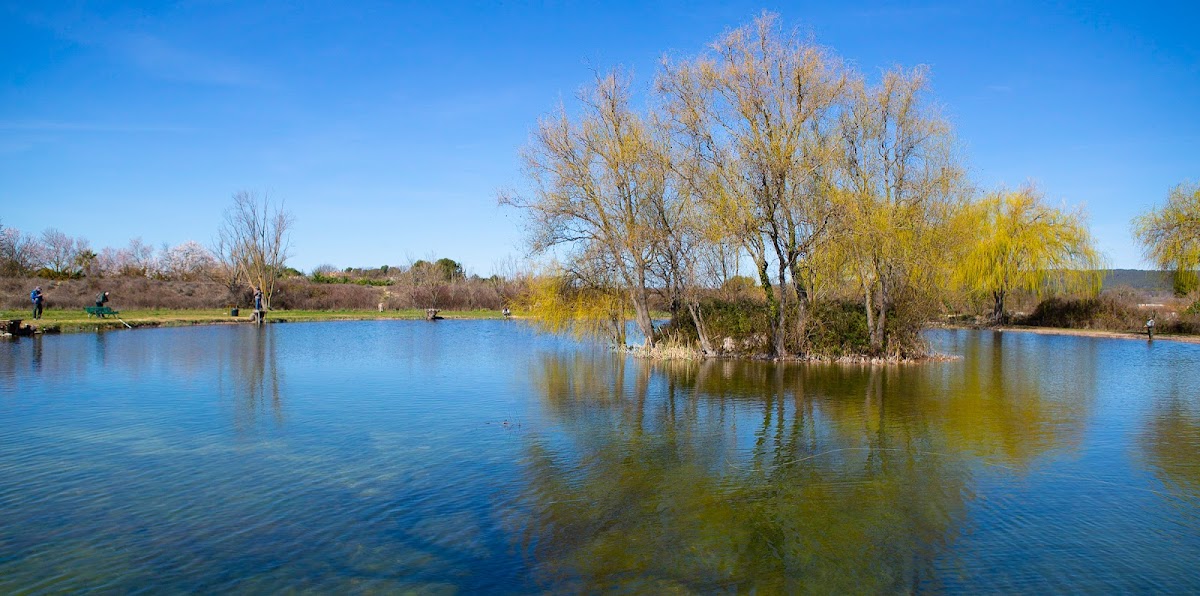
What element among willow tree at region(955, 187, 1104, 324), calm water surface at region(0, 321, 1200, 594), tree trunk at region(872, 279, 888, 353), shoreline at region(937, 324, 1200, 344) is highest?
willow tree at region(955, 187, 1104, 324)

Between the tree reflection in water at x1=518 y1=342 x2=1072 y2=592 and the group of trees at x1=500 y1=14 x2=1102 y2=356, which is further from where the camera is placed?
the group of trees at x1=500 y1=14 x2=1102 y2=356

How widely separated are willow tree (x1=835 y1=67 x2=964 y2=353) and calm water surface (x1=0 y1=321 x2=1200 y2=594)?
18.1 feet

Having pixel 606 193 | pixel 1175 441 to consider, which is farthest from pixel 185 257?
pixel 1175 441

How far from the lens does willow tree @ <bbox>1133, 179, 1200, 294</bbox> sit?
3575 cm

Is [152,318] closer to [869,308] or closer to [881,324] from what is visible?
[869,308]

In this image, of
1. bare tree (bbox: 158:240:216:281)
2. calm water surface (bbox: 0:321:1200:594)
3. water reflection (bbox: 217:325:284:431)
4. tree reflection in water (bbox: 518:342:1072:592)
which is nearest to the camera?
calm water surface (bbox: 0:321:1200:594)

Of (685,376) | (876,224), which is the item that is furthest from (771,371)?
(876,224)

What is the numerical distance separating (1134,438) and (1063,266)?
33843 mm

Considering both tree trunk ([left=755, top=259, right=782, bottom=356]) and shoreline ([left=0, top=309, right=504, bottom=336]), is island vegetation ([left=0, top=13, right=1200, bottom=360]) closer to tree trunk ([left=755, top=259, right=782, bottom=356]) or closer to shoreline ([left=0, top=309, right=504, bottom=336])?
tree trunk ([left=755, top=259, right=782, bottom=356])

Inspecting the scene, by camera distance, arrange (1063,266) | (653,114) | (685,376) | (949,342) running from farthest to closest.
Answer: (1063,266), (949,342), (653,114), (685,376)

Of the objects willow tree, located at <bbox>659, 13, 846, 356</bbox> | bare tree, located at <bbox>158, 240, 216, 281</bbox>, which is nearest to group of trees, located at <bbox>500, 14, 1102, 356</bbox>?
willow tree, located at <bbox>659, 13, 846, 356</bbox>

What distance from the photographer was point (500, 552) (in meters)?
6.80

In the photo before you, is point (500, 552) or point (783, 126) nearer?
point (500, 552)

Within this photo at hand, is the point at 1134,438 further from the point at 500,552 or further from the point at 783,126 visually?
the point at 783,126
